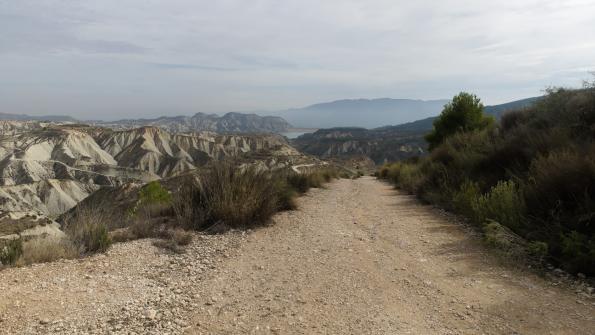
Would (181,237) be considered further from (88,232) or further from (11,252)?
(11,252)

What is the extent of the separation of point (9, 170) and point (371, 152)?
9372 cm

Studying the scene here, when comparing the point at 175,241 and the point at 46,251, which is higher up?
the point at 46,251

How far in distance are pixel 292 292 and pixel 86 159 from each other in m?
108

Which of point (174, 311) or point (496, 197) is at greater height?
point (496, 197)

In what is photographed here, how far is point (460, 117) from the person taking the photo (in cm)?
2850

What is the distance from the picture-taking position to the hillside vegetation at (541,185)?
556 centimetres

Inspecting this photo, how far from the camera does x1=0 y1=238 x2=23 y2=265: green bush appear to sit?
17.3 feet

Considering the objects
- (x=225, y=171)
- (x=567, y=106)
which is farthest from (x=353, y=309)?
(x=567, y=106)

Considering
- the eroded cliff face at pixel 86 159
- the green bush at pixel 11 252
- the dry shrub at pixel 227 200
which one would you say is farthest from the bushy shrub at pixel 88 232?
the eroded cliff face at pixel 86 159

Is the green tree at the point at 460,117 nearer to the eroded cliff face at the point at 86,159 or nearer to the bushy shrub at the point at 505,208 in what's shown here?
the bushy shrub at the point at 505,208

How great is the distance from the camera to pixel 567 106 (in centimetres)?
1084

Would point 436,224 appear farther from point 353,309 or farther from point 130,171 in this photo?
point 130,171

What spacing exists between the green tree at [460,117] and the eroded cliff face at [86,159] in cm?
3202

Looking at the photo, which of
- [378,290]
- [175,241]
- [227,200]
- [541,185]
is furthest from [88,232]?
[541,185]
